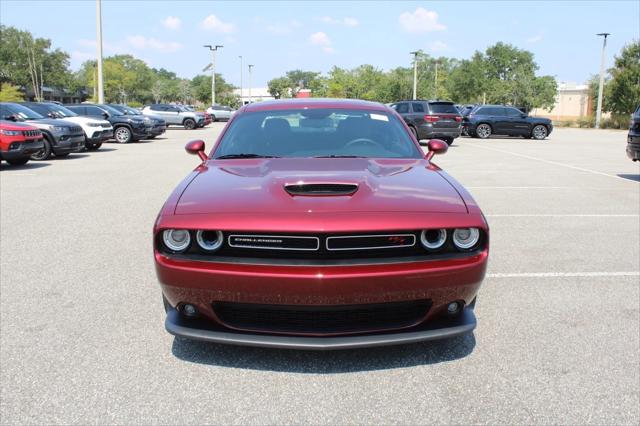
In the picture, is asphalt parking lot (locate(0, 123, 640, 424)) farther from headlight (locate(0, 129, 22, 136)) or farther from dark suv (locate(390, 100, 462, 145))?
dark suv (locate(390, 100, 462, 145))

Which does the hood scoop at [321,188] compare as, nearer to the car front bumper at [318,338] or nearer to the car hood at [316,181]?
the car hood at [316,181]

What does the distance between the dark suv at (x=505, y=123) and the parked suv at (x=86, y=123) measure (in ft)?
54.9

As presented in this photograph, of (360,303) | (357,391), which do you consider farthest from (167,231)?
(357,391)

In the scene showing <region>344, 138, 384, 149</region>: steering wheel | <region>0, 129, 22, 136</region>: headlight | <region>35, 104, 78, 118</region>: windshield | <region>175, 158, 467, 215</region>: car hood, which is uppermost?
<region>35, 104, 78, 118</region>: windshield

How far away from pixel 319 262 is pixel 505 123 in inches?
1038

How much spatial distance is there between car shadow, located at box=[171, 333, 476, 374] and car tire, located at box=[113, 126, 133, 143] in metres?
20.3

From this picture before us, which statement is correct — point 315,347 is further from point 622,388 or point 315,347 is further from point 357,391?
point 622,388

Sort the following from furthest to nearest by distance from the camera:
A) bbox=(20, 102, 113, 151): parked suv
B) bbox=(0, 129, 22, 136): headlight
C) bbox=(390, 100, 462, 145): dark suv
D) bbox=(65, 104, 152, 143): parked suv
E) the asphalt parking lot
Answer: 1. bbox=(65, 104, 152, 143): parked suv
2. bbox=(390, 100, 462, 145): dark suv
3. bbox=(20, 102, 113, 151): parked suv
4. bbox=(0, 129, 22, 136): headlight
5. the asphalt parking lot

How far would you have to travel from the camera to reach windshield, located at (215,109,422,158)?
421 centimetres

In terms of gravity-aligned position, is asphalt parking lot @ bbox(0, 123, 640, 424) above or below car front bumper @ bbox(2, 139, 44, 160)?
below

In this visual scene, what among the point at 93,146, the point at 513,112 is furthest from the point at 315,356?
the point at 513,112

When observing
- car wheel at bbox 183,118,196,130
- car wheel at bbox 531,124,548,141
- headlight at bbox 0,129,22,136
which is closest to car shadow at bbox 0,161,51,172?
headlight at bbox 0,129,22,136

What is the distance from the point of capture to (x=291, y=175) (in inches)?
133

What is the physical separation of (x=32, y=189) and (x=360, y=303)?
875 centimetres
